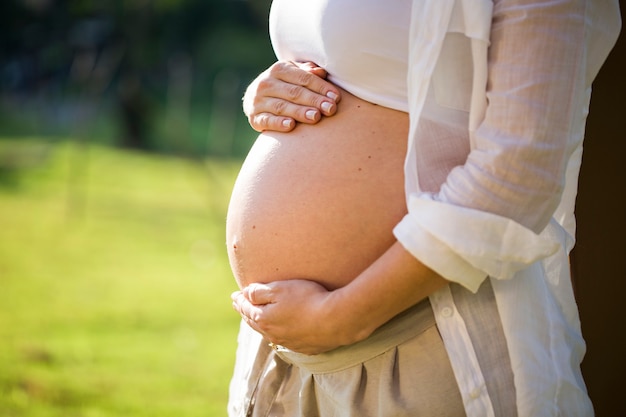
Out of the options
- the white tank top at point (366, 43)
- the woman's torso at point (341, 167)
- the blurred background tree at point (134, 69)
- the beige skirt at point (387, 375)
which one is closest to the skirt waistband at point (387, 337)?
the beige skirt at point (387, 375)

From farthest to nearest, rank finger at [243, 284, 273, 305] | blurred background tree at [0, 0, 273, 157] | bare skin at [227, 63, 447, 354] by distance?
blurred background tree at [0, 0, 273, 157]
finger at [243, 284, 273, 305]
bare skin at [227, 63, 447, 354]

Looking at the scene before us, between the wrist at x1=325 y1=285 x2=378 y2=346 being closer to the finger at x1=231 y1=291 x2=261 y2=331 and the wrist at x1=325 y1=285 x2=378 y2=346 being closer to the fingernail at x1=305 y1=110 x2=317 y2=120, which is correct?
the finger at x1=231 y1=291 x2=261 y2=331

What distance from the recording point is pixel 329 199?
1.42 m

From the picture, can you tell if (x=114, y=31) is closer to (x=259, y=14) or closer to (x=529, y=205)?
Answer: (x=259, y=14)

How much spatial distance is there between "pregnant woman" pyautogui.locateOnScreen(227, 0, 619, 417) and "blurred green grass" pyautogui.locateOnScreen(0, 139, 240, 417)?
2251 millimetres

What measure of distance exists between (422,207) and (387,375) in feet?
1.13

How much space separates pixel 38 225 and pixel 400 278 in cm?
687

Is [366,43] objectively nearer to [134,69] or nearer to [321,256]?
[321,256]

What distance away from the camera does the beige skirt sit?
1.36 metres

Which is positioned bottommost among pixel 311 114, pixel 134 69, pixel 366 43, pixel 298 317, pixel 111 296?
pixel 111 296

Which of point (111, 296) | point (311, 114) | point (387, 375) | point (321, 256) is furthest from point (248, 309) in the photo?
point (111, 296)

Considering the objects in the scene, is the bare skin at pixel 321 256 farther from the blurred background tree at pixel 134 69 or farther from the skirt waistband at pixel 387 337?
the blurred background tree at pixel 134 69

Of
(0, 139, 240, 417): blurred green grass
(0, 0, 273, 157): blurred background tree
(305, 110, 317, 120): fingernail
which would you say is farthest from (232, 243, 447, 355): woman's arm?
(0, 0, 273, 157): blurred background tree

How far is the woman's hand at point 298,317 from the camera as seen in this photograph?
4.37 feet
